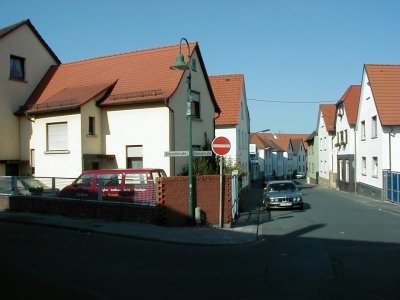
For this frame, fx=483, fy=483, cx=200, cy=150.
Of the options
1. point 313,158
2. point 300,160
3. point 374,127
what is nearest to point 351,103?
point 374,127

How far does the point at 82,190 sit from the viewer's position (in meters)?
17.6

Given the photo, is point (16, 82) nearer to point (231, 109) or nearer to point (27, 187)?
point (27, 187)

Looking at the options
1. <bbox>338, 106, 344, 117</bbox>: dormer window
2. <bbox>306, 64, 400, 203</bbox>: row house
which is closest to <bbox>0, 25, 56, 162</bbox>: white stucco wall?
<bbox>306, 64, 400, 203</bbox>: row house

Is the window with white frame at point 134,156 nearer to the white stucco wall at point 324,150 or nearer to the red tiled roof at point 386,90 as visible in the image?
the red tiled roof at point 386,90

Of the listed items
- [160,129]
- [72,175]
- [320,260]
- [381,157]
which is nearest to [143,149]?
[160,129]

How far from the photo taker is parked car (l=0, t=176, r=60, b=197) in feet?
62.8

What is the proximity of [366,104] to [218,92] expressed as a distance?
11.0m

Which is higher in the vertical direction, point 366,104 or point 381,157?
point 366,104

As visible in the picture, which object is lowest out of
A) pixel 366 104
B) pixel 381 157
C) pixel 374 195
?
pixel 374 195

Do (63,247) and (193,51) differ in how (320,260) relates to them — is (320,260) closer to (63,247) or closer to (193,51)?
(63,247)

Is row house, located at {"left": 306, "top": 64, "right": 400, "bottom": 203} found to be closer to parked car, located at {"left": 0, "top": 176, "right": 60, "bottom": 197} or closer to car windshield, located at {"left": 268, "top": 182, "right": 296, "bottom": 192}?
car windshield, located at {"left": 268, "top": 182, "right": 296, "bottom": 192}

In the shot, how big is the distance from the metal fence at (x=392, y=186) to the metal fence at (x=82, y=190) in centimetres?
1664

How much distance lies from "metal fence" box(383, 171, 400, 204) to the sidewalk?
1255cm

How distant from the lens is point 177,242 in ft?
41.6
